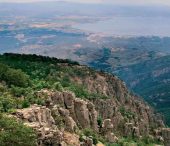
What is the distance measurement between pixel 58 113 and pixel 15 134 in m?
12.9

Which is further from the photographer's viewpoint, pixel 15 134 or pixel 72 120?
pixel 72 120

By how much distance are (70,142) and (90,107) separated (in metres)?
17.6

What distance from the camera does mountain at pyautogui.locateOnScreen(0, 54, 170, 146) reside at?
115 feet

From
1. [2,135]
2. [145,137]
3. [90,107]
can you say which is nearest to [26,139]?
[2,135]

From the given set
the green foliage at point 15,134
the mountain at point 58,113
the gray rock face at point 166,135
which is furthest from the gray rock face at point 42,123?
the gray rock face at point 166,135

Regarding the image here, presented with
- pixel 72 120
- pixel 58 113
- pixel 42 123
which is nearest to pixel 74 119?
pixel 72 120

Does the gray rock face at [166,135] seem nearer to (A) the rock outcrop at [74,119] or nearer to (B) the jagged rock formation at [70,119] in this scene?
(A) the rock outcrop at [74,119]

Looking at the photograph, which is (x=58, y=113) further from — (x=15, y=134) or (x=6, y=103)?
(x=15, y=134)

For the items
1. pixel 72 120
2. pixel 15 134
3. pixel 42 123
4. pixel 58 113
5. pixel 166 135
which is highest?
pixel 15 134

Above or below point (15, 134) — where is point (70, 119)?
below

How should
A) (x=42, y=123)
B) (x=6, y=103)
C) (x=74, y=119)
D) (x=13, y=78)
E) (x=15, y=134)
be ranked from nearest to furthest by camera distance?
(x=15, y=134), (x=42, y=123), (x=6, y=103), (x=74, y=119), (x=13, y=78)

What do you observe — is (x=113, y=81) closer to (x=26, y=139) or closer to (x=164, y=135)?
(x=164, y=135)

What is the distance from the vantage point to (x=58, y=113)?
46.3 meters

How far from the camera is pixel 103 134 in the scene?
181 feet
